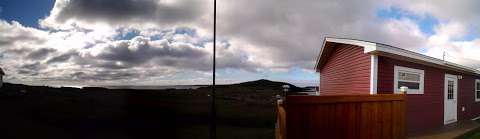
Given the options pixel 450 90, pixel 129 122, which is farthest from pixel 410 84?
pixel 129 122

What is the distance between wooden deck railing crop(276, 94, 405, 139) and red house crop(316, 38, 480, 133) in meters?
2.79

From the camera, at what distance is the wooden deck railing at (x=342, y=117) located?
16.1ft

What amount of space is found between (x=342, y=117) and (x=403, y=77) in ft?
20.0

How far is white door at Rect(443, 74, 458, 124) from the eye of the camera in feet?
46.0

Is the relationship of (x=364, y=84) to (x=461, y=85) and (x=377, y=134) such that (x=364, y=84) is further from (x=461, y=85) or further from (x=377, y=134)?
(x=461, y=85)

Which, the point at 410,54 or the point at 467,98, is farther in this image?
the point at 467,98

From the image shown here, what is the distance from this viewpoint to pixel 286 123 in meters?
4.82

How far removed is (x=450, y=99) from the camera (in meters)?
14.5

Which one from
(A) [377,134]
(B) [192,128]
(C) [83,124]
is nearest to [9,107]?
(C) [83,124]

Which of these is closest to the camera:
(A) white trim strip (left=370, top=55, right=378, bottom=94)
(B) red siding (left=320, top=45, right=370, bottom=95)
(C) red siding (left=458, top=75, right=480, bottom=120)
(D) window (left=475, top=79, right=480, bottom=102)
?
(A) white trim strip (left=370, top=55, right=378, bottom=94)

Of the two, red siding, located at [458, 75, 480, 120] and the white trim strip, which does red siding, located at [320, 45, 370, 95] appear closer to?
the white trim strip

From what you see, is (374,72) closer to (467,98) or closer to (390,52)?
(390,52)

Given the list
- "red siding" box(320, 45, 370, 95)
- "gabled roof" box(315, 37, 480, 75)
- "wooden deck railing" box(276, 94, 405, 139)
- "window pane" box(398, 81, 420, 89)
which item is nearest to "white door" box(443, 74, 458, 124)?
"gabled roof" box(315, 37, 480, 75)

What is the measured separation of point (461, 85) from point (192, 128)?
15.2 meters
